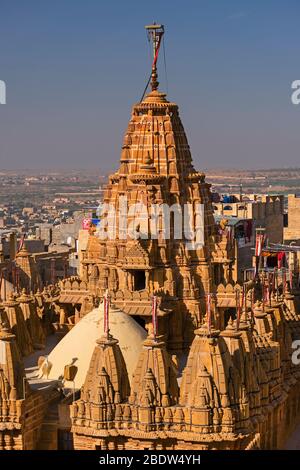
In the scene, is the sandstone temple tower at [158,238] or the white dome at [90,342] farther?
the sandstone temple tower at [158,238]

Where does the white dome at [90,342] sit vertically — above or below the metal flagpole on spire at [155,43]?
below

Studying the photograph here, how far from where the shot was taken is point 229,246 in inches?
1586

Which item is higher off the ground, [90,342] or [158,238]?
[158,238]

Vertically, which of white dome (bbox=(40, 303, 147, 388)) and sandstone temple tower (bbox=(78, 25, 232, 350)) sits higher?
sandstone temple tower (bbox=(78, 25, 232, 350))

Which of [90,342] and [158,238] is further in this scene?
[158,238]

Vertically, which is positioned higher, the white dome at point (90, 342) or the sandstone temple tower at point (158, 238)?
the sandstone temple tower at point (158, 238)

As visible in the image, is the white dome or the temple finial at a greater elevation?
the temple finial

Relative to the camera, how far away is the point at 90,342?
101 feet

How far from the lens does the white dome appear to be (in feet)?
99.4

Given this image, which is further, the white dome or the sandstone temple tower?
the sandstone temple tower

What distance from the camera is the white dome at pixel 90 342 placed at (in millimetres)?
30297
